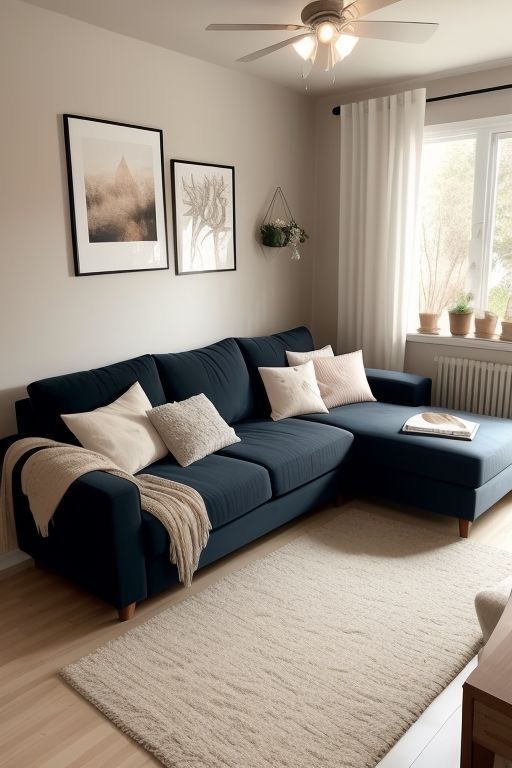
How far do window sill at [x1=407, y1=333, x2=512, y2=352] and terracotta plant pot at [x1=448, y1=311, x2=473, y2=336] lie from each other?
0.13 feet

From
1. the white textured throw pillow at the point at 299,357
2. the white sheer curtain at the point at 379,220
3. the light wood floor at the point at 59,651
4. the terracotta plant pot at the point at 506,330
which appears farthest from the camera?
the white sheer curtain at the point at 379,220

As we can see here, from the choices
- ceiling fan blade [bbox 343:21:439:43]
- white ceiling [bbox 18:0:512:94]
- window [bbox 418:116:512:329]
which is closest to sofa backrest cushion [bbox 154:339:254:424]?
window [bbox 418:116:512:329]

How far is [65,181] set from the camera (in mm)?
3107

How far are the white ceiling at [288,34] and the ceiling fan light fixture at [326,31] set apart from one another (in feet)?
1.03

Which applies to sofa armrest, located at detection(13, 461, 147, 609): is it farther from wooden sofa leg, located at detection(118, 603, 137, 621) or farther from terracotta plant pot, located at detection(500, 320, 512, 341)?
terracotta plant pot, located at detection(500, 320, 512, 341)

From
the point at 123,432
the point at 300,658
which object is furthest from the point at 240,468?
the point at 300,658

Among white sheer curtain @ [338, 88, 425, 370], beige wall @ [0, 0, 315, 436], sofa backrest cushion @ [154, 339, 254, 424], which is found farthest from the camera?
white sheer curtain @ [338, 88, 425, 370]

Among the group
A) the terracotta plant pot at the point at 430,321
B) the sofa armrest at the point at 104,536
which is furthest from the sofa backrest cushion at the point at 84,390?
the terracotta plant pot at the point at 430,321

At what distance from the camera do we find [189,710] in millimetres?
2027

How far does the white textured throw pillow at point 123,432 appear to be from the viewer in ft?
9.18

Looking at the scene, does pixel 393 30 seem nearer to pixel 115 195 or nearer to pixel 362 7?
pixel 362 7

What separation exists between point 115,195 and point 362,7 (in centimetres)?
153

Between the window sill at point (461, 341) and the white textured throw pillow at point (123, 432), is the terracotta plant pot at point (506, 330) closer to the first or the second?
the window sill at point (461, 341)

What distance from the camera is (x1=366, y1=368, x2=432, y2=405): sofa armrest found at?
400 centimetres
